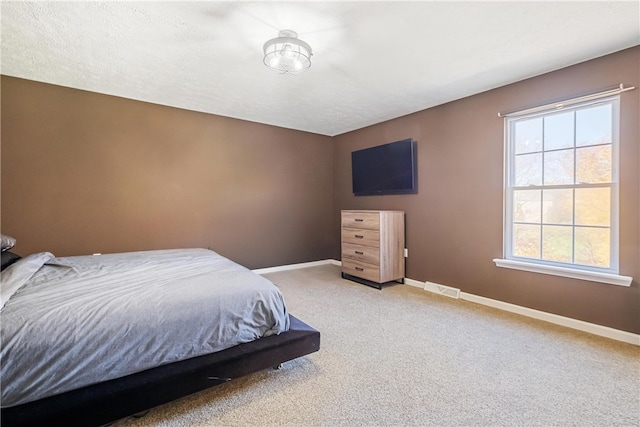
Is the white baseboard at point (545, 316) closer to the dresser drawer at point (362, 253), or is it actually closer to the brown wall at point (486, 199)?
the brown wall at point (486, 199)

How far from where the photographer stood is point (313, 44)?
2.17 m

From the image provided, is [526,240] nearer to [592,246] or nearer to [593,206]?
[592,246]

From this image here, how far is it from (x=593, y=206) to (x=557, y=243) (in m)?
0.43

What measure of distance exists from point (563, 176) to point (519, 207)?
1.48 feet

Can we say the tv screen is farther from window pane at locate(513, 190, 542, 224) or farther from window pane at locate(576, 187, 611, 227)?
window pane at locate(576, 187, 611, 227)

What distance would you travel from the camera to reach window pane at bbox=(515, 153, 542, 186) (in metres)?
2.71

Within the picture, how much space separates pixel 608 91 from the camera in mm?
2223

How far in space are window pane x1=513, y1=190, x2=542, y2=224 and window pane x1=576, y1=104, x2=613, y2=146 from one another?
0.56m

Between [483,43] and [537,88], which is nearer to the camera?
[483,43]

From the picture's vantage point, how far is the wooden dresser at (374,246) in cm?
352

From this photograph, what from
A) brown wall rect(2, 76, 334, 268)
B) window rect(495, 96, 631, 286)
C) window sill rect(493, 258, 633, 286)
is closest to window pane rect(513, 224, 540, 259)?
window rect(495, 96, 631, 286)


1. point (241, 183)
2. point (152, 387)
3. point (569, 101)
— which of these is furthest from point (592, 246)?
point (241, 183)

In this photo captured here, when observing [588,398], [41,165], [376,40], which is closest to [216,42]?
[376,40]

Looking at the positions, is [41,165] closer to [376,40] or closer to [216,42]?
[216,42]
